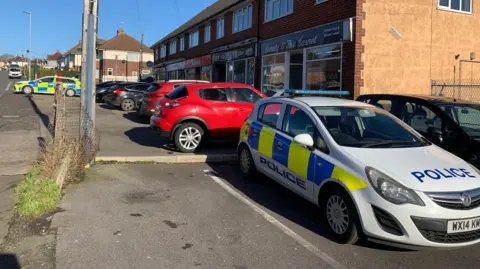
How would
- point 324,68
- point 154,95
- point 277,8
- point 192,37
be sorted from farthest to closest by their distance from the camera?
point 192,37, point 277,8, point 324,68, point 154,95

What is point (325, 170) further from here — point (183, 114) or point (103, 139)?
point (103, 139)

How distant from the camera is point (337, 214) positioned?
4262 mm

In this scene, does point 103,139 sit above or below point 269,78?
below

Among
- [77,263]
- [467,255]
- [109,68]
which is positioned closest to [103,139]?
[77,263]

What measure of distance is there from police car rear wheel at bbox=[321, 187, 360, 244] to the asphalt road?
0.11 metres

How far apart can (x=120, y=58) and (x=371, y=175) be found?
7255 centimetres

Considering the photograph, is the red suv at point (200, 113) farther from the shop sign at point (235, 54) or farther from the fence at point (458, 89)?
the shop sign at point (235, 54)

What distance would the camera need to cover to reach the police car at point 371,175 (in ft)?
12.0

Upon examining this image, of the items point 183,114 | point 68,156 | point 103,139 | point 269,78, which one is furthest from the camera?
point 269,78

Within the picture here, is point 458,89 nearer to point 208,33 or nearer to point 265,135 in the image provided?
point 265,135

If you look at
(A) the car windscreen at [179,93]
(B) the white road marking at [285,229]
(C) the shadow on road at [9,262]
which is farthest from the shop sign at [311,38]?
(C) the shadow on road at [9,262]

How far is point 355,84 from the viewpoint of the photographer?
12281 millimetres

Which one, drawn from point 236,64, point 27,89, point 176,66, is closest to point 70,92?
point 27,89

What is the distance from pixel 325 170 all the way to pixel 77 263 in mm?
2605
